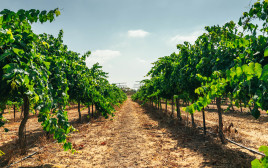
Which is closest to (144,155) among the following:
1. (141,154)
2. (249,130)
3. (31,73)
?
(141,154)

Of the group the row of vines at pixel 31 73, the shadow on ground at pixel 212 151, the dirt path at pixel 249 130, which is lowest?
the dirt path at pixel 249 130

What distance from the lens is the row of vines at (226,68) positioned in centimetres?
217

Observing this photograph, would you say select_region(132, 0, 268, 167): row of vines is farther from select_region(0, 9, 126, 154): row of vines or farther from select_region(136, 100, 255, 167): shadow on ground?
select_region(0, 9, 126, 154): row of vines

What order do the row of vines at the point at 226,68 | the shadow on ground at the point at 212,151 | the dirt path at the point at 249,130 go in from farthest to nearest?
the dirt path at the point at 249,130, the shadow on ground at the point at 212,151, the row of vines at the point at 226,68

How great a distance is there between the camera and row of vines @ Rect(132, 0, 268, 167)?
85.4 inches

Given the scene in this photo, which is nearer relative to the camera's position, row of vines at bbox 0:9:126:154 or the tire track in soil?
row of vines at bbox 0:9:126:154

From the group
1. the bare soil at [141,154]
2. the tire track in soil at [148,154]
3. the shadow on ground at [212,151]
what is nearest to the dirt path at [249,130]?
the bare soil at [141,154]

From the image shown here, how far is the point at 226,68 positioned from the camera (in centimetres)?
574

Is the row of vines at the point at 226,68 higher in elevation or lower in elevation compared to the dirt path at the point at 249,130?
higher

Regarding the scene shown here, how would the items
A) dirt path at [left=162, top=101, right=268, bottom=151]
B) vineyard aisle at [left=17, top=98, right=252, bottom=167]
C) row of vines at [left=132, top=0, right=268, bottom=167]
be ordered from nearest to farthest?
row of vines at [left=132, top=0, right=268, bottom=167]
vineyard aisle at [left=17, top=98, right=252, bottom=167]
dirt path at [left=162, top=101, right=268, bottom=151]

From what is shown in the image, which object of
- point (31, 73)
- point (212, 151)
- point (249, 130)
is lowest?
point (249, 130)

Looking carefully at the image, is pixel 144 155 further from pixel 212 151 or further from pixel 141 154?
pixel 212 151

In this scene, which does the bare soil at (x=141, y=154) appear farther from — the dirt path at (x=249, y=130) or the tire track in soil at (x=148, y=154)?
the dirt path at (x=249, y=130)

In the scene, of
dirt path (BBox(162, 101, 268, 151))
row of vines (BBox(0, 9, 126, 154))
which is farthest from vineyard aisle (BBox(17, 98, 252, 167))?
dirt path (BBox(162, 101, 268, 151))
